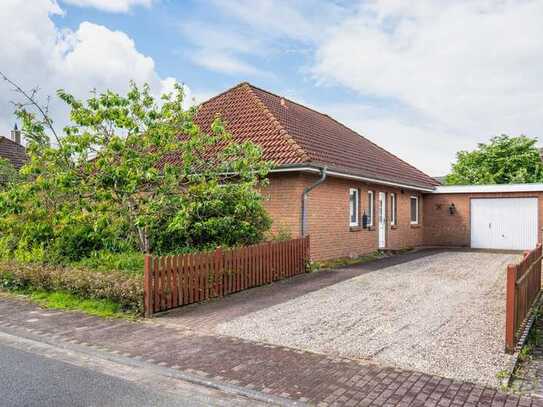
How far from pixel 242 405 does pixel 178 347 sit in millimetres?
1972

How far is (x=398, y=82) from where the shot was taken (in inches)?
571

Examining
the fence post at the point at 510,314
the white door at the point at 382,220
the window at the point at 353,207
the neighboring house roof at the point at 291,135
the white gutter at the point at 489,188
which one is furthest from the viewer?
the white gutter at the point at 489,188

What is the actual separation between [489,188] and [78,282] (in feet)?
59.5

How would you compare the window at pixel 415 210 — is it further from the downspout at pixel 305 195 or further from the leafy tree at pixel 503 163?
the leafy tree at pixel 503 163

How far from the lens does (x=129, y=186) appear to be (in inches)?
389

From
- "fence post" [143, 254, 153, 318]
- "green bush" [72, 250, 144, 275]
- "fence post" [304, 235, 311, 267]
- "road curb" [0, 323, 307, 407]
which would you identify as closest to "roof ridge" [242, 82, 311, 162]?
"fence post" [304, 235, 311, 267]

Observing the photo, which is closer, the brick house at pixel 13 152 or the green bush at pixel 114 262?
the green bush at pixel 114 262

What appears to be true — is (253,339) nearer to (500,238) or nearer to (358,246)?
(358,246)

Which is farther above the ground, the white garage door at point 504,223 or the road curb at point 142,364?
the white garage door at point 504,223

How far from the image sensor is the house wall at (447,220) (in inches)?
874

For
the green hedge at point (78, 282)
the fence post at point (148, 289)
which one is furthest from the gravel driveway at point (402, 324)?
the green hedge at point (78, 282)

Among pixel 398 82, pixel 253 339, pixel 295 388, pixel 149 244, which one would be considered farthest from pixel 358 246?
pixel 295 388

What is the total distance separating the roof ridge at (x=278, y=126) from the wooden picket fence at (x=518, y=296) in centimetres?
642

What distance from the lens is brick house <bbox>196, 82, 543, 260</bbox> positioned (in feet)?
45.1
